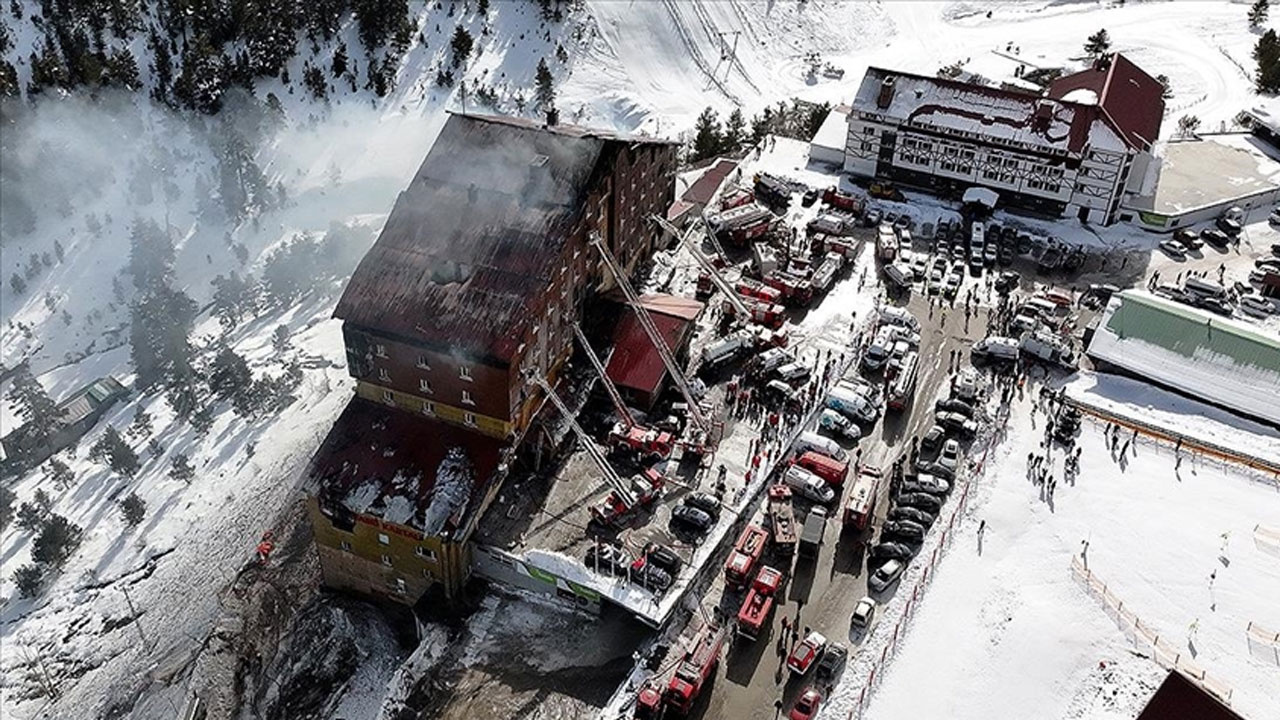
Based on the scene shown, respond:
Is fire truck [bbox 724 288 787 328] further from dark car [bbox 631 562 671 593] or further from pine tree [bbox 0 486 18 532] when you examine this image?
pine tree [bbox 0 486 18 532]

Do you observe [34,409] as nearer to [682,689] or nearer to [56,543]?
[56,543]

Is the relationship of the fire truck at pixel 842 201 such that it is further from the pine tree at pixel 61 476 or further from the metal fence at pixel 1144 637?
the pine tree at pixel 61 476

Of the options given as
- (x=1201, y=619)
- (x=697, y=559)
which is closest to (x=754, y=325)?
(x=697, y=559)

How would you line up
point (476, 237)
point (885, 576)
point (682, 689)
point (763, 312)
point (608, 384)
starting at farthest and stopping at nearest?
1. point (763, 312)
2. point (608, 384)
3. point (476, 237)
4. point (885, 576)
5. point (682, 689)

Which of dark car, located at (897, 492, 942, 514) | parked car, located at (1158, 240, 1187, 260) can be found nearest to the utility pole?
dark car, located at (897, 492, 942, 514)

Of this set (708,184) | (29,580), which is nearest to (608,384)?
(708,184)

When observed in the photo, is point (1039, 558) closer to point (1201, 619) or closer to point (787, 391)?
point (1201, 619)
